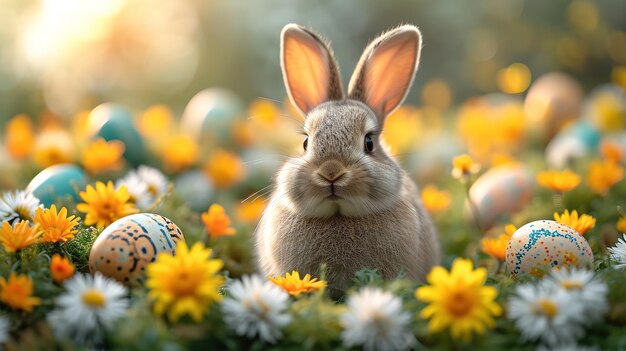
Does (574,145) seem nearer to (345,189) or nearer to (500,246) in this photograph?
(500,246)

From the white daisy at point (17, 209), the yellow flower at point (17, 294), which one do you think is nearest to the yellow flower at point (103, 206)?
the white daisy at point (17, 209)

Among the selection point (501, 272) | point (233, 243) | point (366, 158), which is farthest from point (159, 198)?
point (501, 272)

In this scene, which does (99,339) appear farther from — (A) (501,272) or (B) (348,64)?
(B) (348,64)

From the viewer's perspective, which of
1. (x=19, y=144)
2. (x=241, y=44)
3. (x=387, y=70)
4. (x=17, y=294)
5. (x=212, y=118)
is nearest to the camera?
(x=17, y=294)

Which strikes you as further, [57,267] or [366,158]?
[366,158]

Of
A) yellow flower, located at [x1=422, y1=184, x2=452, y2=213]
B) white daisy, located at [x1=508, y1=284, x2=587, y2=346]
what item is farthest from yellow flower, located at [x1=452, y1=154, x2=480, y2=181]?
white daisy, located at [x1=508, y1=284, x2=587, y2=346]

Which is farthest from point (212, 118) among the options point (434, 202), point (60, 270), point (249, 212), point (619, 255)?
point (619, 255)
